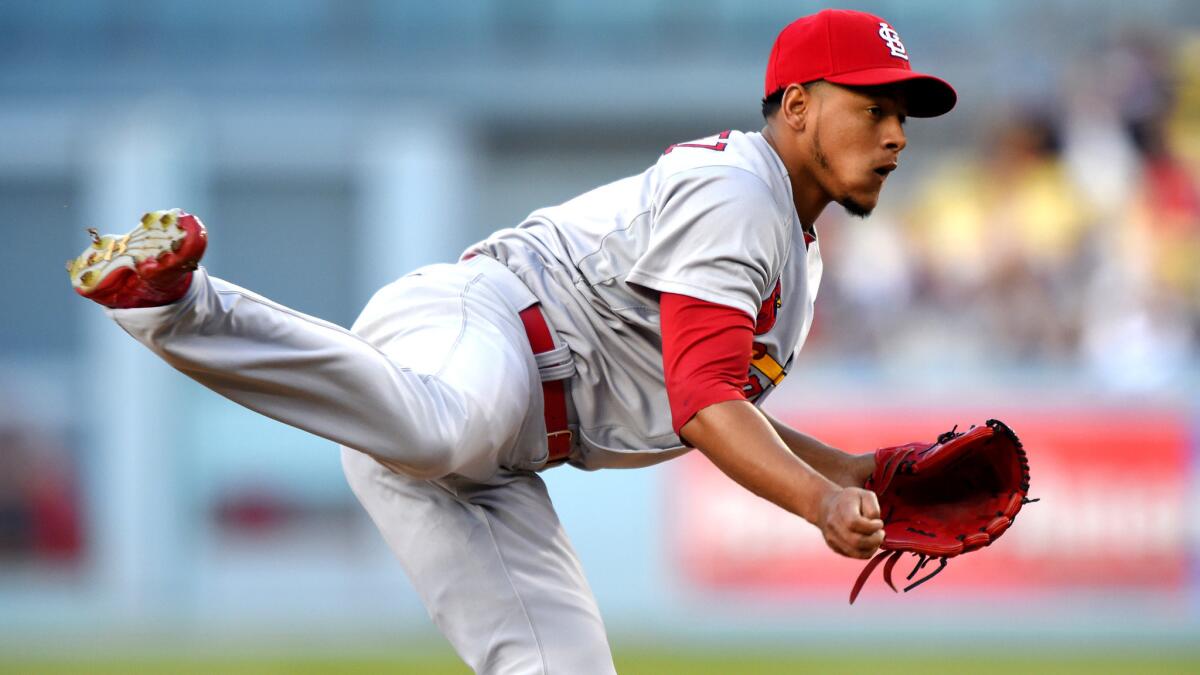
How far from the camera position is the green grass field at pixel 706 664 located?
7.31 metres

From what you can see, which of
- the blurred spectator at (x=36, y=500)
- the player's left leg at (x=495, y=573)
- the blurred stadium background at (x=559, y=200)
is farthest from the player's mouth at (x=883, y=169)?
the blurred spectator at (x=36, y=500)

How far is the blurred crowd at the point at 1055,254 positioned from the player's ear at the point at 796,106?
21.3ft

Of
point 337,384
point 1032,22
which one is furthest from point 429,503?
point 1032,22

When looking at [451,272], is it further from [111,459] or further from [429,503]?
[111,459]

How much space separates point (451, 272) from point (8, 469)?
309 inches

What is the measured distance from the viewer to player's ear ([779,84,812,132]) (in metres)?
3.28

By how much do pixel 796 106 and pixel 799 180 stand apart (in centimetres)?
15

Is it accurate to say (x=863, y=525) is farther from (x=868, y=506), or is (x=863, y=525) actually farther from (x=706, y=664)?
(x=706, y=664)

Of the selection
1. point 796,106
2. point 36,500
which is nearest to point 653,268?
point 796,106

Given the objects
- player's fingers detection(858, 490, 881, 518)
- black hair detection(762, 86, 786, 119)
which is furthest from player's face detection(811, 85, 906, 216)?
player's fingers detection(858, 490, 881, 518)

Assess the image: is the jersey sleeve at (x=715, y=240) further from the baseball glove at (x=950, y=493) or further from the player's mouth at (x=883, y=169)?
the baseball glove at (x=950, y=493)

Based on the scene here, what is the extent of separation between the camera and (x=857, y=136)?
324cm

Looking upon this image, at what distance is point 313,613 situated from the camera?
1031 cm

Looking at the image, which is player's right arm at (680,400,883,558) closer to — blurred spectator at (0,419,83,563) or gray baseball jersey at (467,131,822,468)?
gray baseball jersey at (467,131,822,468)
